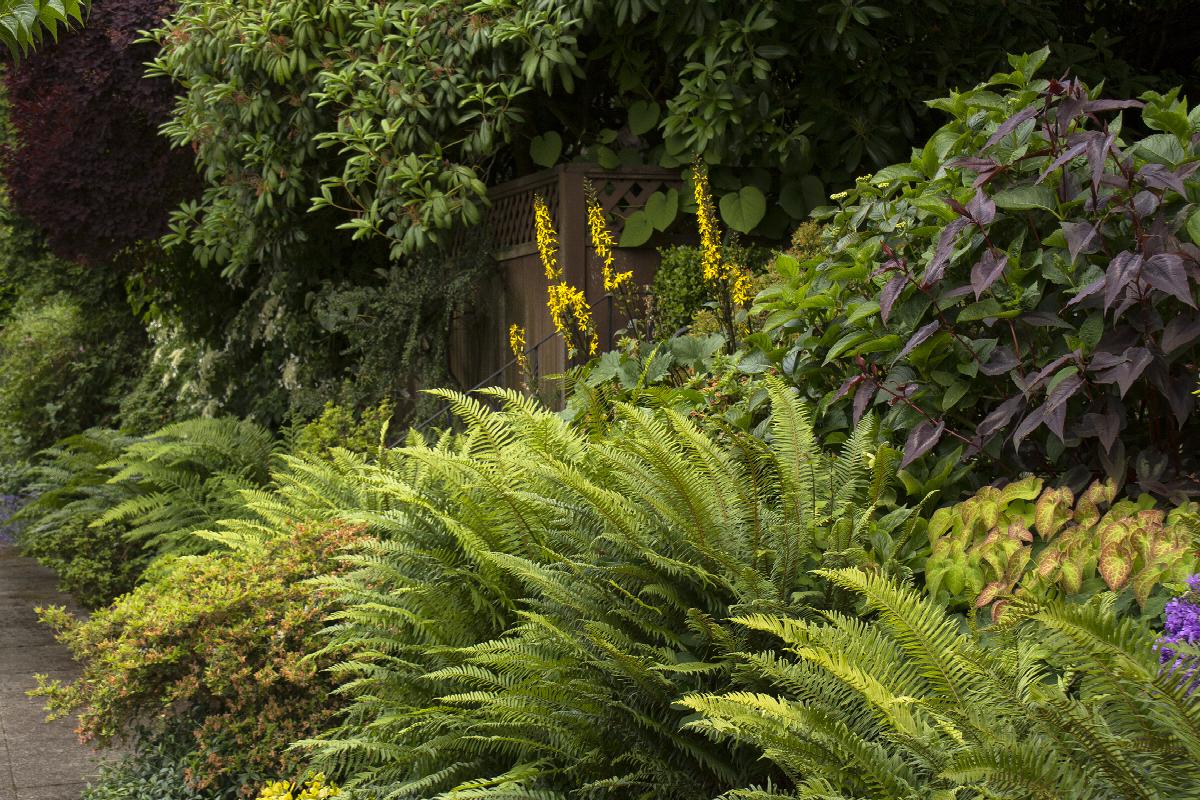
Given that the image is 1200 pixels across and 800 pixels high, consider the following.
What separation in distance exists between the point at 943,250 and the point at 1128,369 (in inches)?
23.0

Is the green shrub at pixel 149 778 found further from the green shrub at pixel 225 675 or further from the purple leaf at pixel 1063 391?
the purple leaf at pixel 1063 391

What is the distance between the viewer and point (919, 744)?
2184 millimetres

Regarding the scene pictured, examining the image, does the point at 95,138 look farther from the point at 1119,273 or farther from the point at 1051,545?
the point at 1051,545

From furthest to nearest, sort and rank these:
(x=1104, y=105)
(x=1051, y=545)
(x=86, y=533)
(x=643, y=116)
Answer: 1. (x=86, y=533)
2. (x=643, y=116)
3. (x=1104, y=105)
4. (x=1051, y=545)

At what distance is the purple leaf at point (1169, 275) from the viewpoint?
300cm

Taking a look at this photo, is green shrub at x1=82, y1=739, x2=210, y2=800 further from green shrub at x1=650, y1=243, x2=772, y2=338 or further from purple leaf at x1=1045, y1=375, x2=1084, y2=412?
green shrub at x1=650, y1=243, x2=772, y2=338

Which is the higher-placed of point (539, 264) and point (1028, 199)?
point (1028, 199)

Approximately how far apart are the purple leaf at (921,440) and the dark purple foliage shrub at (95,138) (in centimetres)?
753

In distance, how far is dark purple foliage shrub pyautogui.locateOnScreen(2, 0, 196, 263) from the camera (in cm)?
926

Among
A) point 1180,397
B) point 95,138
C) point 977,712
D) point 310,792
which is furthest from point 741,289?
point 95,138

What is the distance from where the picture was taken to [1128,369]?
3.08 metres

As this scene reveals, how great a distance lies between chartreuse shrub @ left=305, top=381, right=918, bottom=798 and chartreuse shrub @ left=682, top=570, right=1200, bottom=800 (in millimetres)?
397

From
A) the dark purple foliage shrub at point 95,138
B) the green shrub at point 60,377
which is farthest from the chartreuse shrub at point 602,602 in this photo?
the green shrub at point 60,377

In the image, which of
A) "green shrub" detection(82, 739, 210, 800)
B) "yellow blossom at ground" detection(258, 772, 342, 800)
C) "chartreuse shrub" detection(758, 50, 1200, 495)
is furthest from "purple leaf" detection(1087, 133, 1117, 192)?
"green shrub" detection(82, 739, 210, 800)
